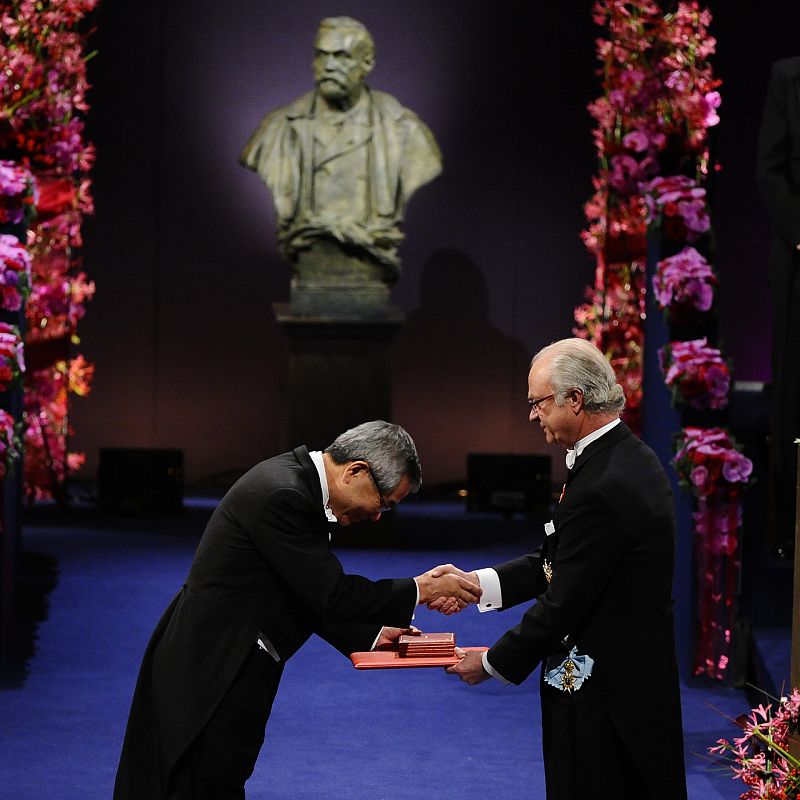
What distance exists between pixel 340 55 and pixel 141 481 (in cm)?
279

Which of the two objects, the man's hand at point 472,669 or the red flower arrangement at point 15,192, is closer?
the man's hand at point 472,669

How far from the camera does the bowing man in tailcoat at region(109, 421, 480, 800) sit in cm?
282

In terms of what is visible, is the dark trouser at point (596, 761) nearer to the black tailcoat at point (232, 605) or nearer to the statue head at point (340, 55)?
the black tailcoat at point (232, 605)

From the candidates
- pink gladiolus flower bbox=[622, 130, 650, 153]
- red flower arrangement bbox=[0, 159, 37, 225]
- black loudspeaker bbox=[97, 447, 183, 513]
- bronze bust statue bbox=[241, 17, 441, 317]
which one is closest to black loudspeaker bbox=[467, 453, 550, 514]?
bronze bust statue bbox=[241, 17, 441, 317]

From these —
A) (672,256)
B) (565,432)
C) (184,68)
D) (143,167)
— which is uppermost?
(184,68)

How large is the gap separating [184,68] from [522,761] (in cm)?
707

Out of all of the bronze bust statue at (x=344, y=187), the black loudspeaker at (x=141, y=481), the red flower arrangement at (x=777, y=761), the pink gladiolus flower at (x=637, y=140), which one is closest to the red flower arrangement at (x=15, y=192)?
the pink gladiolus flower at (x=637, y=140)

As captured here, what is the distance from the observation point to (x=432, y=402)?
10.7 m

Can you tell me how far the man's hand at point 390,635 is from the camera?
10.1 ft

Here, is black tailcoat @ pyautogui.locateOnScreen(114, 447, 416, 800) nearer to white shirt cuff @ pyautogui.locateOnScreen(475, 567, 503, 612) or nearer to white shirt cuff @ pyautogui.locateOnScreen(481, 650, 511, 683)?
white shirt cuff @ pyautogui.locateOnScreen(481, 650, 511, 683)

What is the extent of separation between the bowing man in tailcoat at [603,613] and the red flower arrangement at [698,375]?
8.27ft

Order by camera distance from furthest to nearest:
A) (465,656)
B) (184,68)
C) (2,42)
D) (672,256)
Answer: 1. (184,68)
2. (2,42)
3. (672,256)
4. (465,656)

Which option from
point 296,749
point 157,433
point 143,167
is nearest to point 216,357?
point 157,433

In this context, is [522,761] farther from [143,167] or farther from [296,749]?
[143,167]
